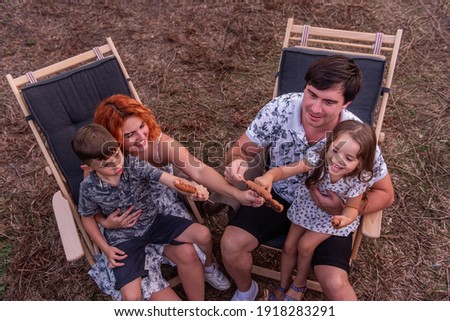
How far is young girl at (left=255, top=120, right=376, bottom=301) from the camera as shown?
2.15m

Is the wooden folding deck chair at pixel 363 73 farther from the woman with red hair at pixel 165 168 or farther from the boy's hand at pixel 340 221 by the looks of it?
the boy's hand at pixel 340 221

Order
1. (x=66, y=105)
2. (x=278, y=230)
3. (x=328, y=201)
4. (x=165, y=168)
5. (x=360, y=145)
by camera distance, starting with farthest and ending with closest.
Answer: (x=66, y=105), (x=165, y=168), (x=278, y=230), (x=328, y=201), (x=360, y=145)

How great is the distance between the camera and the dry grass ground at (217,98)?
3.21 metres

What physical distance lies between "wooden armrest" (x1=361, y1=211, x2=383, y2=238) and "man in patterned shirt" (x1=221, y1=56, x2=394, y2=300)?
51 mm

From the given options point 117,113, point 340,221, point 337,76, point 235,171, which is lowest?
point 340,221

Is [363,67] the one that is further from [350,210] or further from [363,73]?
[350,210]

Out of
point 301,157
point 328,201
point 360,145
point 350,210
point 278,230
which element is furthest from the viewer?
point 278,230

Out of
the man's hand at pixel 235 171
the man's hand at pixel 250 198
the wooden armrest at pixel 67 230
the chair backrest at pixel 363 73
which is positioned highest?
the chair backrest at pixel 363 73

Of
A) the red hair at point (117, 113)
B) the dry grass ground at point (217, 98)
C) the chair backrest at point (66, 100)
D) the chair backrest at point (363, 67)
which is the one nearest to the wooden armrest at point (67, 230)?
the chair backrest at point (66, 100)

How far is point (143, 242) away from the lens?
2.61 m

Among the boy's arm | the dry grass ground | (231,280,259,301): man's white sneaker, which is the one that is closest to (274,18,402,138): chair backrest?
the dry grass ground

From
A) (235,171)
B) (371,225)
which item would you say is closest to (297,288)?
(371,225)

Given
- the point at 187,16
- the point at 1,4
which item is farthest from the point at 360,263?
the point at 1,4

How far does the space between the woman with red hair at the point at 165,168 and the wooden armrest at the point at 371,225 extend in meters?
0.66
